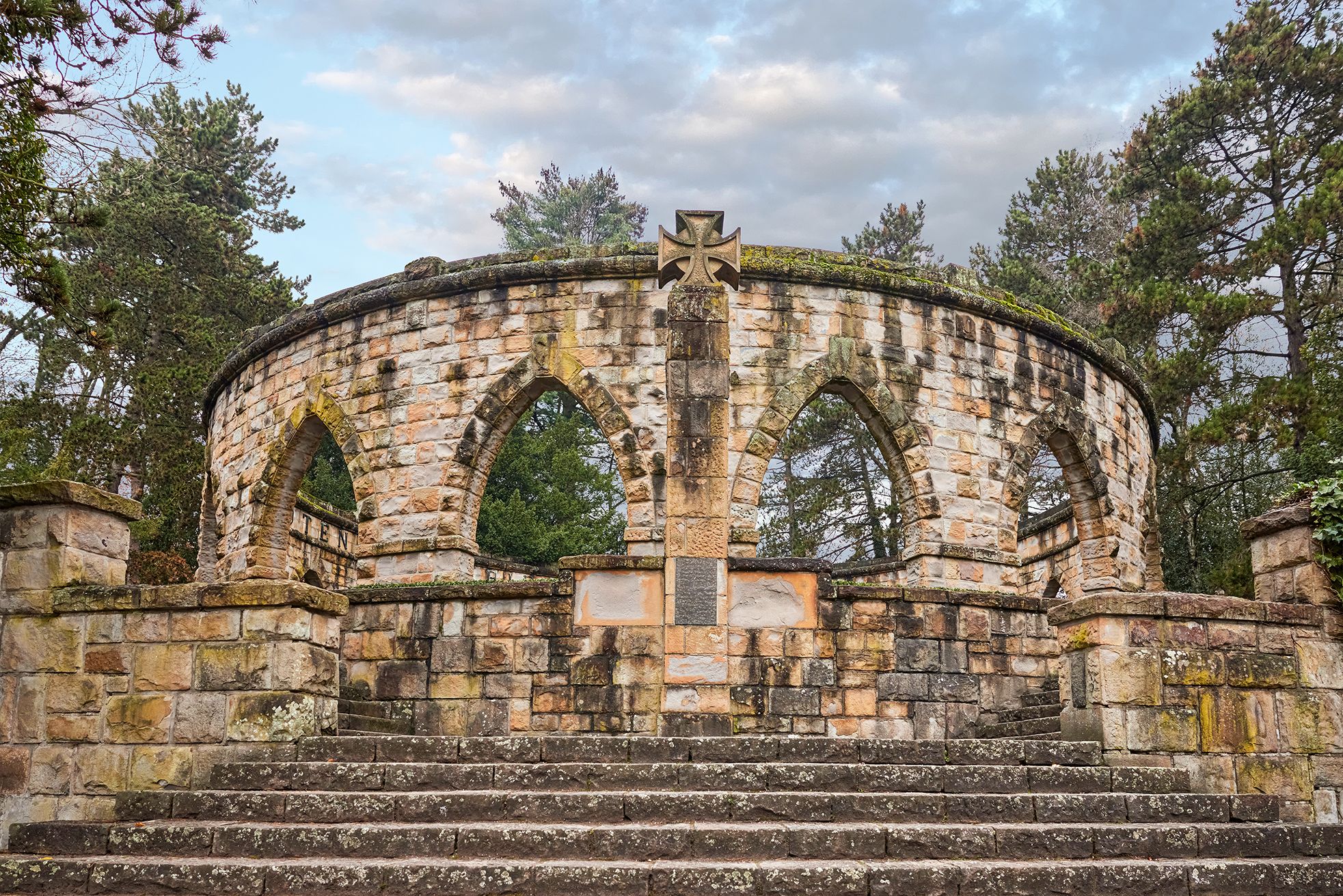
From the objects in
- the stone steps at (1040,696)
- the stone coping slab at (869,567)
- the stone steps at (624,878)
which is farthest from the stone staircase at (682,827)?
the stone coping slab at (869,567)

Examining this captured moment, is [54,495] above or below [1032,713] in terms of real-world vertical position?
above

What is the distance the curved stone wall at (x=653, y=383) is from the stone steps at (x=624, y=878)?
696 cm

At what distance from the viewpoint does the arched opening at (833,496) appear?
24.5 m

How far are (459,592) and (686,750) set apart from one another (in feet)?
11.4

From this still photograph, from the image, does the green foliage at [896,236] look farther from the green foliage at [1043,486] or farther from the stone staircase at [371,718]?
the stone staircase at [371,718]

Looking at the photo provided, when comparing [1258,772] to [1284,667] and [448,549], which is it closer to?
[1284,667]

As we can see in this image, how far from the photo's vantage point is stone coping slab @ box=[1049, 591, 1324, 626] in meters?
6.24

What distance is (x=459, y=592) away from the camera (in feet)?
29.2

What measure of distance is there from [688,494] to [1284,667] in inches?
151

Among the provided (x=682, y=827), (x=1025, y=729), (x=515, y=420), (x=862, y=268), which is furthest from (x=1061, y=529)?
(x=682, y=827)

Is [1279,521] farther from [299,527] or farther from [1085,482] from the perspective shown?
[299,527]

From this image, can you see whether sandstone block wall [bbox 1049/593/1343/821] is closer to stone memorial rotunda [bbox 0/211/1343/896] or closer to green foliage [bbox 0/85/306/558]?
stone memorial rotunda [bbox 0/211/1343/896]

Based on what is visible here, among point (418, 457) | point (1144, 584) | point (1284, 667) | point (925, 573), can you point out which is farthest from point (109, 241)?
point (1284, 667)

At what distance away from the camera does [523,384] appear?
1244 centimetres
